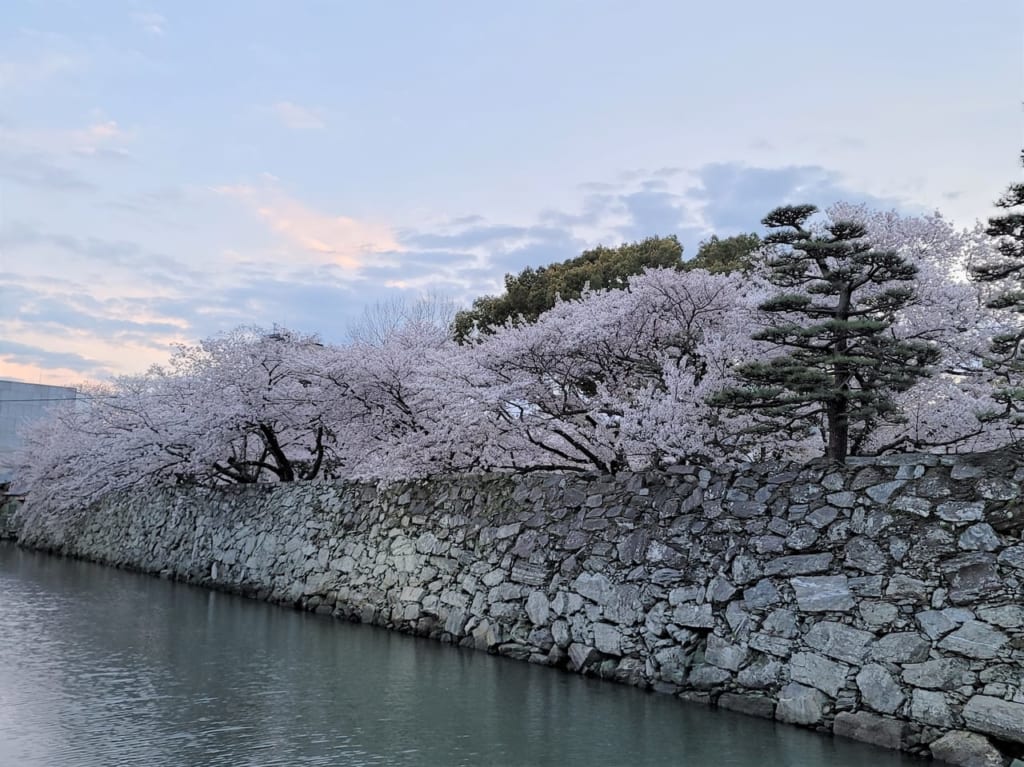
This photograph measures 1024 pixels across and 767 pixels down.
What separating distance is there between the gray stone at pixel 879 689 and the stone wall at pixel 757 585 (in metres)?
0.01

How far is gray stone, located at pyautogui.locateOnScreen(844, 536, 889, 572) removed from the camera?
17.7ft

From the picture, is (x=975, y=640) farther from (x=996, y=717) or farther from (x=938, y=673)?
(x=996, y=717)

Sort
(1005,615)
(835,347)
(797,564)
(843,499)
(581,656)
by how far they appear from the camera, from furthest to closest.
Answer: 1. (581,656)
2. (835,347)
3. (797,564)
4. (843,499)
5. (1005,615)

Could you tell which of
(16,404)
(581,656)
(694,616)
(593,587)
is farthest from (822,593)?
(16,404)

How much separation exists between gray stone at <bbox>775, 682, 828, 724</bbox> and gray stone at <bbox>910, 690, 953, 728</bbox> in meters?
0.60

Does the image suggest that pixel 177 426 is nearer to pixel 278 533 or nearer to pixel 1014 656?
pixel 278 533

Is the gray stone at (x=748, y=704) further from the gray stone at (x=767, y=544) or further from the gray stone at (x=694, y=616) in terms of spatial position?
the gray stone at (x=767, y=544)

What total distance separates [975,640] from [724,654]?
180cm

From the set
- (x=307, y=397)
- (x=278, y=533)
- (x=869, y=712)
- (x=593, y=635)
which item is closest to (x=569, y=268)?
(x=307, y=397)

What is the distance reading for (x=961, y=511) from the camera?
5152 mm

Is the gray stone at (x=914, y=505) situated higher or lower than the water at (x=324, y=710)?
higher

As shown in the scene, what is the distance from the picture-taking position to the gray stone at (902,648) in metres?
5.04

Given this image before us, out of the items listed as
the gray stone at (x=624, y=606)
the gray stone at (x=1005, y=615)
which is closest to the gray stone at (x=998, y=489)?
the gray stone at (x=1005, y=615)

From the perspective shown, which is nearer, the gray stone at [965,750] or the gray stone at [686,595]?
the gray stone at [965,750]
